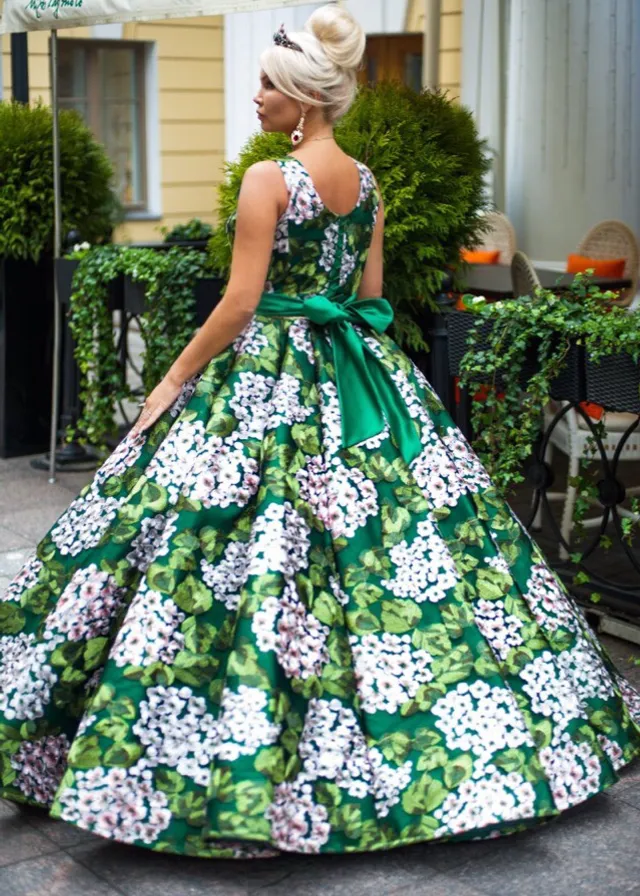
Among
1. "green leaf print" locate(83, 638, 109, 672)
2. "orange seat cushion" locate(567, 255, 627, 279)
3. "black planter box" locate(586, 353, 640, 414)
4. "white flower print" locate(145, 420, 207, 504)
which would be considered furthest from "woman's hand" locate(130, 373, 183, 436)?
"orange seat cushion" locate(567, 255, 627, 279)

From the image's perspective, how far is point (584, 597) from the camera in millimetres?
4391

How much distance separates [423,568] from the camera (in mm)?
3004

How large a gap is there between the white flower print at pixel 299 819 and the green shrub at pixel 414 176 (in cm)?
228

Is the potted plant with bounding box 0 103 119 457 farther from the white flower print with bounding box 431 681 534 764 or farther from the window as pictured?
the window

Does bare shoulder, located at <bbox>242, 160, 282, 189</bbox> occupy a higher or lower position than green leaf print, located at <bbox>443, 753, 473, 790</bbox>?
higher

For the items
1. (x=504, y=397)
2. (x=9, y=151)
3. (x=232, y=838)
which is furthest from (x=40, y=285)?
(x=232, y=838)

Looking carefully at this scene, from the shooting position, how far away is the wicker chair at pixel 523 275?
4867mm

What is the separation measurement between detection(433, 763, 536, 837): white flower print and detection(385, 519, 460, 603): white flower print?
1.30ft

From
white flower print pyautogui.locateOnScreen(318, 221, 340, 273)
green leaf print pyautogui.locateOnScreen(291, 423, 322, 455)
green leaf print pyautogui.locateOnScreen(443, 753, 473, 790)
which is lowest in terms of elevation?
green leaf print pyautogui.locateOnScreen(443, 753, 473, 790)

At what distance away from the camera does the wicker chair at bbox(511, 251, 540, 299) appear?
487 centimetres

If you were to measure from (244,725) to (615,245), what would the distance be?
5376 mm

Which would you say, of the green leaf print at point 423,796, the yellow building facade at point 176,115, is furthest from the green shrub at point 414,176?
the yellow building facade at point 176,115

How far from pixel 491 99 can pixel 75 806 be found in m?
7.95

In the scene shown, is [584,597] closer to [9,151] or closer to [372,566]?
[372,566]
